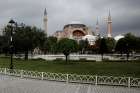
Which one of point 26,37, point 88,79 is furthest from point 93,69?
point 26,37

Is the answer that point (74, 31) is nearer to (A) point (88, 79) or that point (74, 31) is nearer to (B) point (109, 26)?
(B) point (109, 26)

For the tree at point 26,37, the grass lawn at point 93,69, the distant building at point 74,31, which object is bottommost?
the grass lawn at point 93,69

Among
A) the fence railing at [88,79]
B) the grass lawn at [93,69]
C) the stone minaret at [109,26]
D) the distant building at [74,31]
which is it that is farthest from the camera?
the distant building at [74,31]

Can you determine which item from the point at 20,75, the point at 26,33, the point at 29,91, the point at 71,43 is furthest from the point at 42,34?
the point at 29,91

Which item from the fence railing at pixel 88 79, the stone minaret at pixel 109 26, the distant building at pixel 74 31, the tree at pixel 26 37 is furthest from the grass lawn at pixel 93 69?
the distant building at pixel 74 31

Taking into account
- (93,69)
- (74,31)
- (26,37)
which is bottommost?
(93,69)

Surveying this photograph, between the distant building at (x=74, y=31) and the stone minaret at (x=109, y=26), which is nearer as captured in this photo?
the stone minaret at (x=109, y=26)

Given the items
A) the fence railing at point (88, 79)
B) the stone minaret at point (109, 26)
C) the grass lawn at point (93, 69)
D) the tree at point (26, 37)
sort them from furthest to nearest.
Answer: the stone minaret at point (109, 26)
the tree at point (26, 37)
the grass lawn at point (93, 69)
the fence railing at point (88, 79)

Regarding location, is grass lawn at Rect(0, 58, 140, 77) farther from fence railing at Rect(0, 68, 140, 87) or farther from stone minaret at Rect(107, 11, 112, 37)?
stone minaret at Rect(107, 11, 112, 37)

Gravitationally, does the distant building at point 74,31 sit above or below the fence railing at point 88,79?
above

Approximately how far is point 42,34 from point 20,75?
97.6 feet

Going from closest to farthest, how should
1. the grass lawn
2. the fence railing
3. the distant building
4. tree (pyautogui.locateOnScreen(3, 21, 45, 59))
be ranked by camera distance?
1. the fence railing
2. the grass lawn
3. tree (pyautogui.locateOnScreen(3, 21, 45, 59))
4. the distant building

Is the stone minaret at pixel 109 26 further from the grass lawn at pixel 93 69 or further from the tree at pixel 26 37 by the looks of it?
the grass lawn at pixel 93 69

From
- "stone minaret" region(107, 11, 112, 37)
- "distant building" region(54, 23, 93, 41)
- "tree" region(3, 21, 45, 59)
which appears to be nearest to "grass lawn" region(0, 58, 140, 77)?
"tree" region(3, 21, 45, 59)
